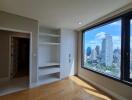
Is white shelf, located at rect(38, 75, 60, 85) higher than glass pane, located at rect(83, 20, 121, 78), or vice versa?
glass pane, located at rect(83, 20, 121, 78)

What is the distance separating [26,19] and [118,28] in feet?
9.66

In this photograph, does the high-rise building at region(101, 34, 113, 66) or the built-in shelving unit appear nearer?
the high-rise building at region(101, 34, 113, 66)

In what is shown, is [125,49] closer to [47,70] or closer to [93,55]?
[93,55]

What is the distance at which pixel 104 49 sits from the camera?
12.7 ft

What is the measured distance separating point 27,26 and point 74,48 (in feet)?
8.63

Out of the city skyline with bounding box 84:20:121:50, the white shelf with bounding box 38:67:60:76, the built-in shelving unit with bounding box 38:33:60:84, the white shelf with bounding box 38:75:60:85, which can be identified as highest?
the city skyline with bounding box 84:20:121:50

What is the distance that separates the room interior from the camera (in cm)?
287

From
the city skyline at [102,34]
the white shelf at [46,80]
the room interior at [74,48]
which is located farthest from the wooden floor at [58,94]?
the city skyline at [102,34]

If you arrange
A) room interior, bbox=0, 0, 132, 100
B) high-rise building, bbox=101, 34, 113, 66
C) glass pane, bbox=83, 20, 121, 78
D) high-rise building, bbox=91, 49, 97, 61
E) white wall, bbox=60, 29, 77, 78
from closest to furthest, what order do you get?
room interior, bbox=0, 0, 132, 100 → glass pane, bbox=83, 20, 121, 78 → high-rise building, bbox=101, 34, 113, 66 → high-rise building, bbox=91, 49, 97, 61 → white wall, bbox=60, 29, 77, 78

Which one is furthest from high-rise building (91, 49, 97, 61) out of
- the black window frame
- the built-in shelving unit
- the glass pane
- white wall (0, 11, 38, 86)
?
white wall (0, 11, 38, 86)

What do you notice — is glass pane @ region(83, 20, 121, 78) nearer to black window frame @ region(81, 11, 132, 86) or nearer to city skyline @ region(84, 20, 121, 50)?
city skyline @ region(84, 20, 121, 50)

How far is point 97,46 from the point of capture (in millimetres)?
4289

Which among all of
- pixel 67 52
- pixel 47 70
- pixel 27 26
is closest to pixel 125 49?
pixel 67 52

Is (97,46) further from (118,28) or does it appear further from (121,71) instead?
(121,71)
